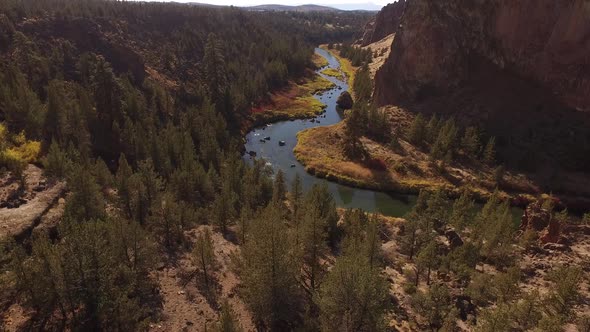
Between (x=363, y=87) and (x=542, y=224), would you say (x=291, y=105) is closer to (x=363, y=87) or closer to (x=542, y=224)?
(x=363, y=87)

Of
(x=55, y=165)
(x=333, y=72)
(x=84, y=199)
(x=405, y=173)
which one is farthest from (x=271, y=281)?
(x=333, y=72)

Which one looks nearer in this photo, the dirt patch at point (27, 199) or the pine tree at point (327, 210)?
the dirt patch at point (27, 199)

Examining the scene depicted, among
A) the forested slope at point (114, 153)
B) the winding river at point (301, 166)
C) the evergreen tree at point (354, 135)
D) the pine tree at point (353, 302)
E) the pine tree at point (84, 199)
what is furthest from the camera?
the evergreen tree at point (354, 135)

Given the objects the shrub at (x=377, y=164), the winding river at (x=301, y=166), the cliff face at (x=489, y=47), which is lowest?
the winding river at (x=301, y=166)

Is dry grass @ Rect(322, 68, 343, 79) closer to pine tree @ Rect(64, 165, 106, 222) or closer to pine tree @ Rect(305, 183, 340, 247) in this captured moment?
pine tree @ Rect(305, 183, 340, 247)

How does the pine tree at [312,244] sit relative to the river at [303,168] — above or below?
above

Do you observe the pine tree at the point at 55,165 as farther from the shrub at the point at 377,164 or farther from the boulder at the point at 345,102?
the boulder at the point at 345,102

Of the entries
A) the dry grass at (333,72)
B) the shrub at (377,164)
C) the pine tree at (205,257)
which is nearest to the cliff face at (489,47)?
the shrub at (377,164)

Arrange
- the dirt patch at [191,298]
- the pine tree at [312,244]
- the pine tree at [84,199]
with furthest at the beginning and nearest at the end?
the pine tree at [84,199] < the pine tree at [312,244] < the dirt patch at [191,298]

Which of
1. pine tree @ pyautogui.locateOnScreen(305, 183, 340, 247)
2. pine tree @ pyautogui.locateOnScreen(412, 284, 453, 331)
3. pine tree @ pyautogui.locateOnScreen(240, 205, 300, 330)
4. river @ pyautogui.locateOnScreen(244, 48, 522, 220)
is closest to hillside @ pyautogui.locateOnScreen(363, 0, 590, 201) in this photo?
river @ pyautogui.locateOnScreen(244, 48, 522, 220)
